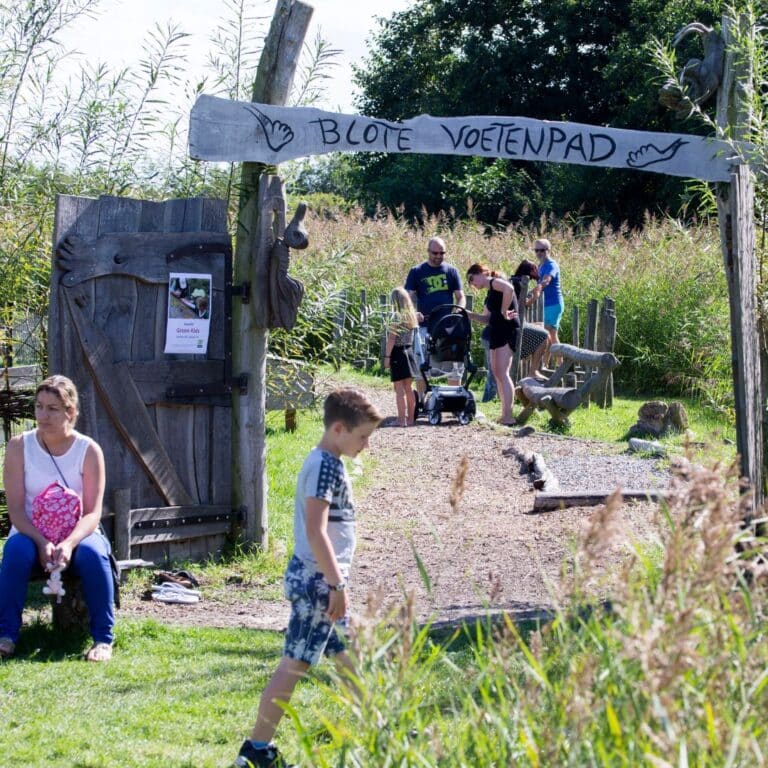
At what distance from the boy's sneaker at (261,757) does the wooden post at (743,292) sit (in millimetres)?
2947

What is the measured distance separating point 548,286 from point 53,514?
1054 centimetres

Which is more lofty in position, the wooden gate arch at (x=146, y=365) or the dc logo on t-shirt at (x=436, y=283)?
the dc logo on t-shirt at (x=436, y=283)

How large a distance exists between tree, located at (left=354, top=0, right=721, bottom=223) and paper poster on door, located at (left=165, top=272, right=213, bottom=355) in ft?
80.3

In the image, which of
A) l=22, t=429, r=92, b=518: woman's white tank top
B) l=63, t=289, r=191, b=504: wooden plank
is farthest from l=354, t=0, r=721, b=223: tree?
l=22, t=429, r=92, b=518: woman's white tank top

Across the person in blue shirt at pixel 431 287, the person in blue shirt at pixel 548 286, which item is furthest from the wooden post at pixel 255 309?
the person in blue shirt at pixel 548 286

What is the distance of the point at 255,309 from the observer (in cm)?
775

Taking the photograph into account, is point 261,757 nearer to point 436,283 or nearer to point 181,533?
point 181,533

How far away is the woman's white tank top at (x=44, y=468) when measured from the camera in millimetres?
6047

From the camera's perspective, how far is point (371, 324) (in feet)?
30.2

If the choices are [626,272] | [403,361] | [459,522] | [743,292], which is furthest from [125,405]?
[626,272]

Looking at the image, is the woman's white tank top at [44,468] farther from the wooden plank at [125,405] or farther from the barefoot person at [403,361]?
the barefoot person at [403,361]

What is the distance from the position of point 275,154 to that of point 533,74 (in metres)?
33.4

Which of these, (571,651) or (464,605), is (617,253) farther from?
(571,651)

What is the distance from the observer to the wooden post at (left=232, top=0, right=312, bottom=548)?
766 centimetres
